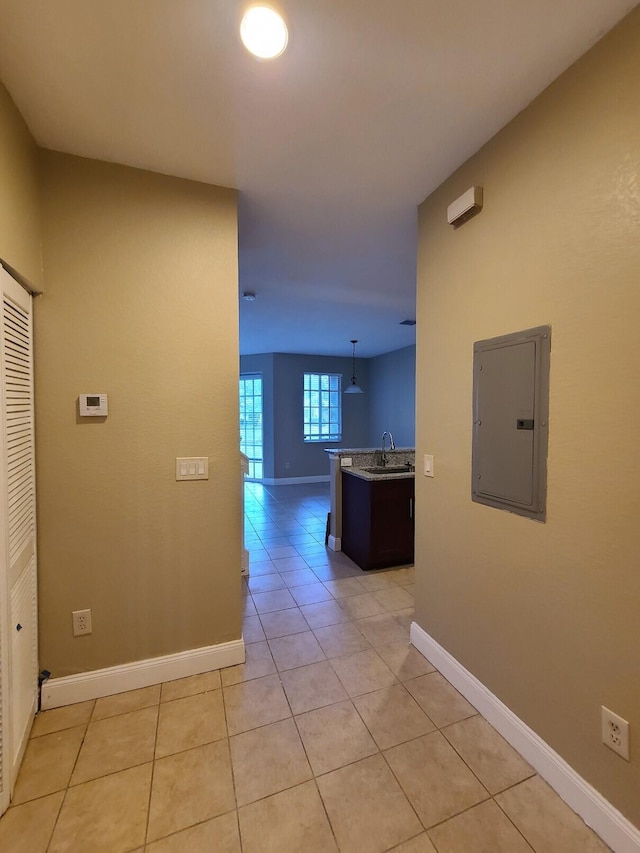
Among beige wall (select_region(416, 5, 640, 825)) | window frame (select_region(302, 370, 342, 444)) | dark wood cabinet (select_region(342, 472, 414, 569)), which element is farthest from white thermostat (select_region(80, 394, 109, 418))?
window frame (select_region(302, 370, 342, 444))

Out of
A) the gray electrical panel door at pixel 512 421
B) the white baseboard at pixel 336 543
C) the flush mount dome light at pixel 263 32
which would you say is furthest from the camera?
the white baseboard at pixel 336 543

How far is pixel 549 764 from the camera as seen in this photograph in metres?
1.39

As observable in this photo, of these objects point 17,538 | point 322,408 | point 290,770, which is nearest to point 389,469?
point 290,770

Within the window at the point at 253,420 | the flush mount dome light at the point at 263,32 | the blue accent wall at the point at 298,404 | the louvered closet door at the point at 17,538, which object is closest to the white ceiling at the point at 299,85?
the flush mount dome light at the point at 263,32

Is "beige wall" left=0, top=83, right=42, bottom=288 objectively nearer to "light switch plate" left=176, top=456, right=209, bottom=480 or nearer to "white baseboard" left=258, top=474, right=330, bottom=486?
"light switch plate" left=176, top=456, right=209, bottom=480

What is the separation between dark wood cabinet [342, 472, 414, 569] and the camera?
3262mm

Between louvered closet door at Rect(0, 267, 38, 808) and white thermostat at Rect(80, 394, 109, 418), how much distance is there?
0.66ft

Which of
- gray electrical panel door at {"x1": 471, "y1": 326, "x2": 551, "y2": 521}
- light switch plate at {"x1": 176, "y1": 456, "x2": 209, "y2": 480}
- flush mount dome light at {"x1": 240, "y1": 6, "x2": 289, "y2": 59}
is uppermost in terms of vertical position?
flush mount dome light at {"x1": 240, "y1": 6, "x2": 289, "y2": 59}

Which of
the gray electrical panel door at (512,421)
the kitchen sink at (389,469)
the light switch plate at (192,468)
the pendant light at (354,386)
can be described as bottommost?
the kitchen sink at (389,469)

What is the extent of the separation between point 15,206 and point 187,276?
70cm

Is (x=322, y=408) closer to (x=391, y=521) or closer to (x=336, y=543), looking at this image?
(x=336, y=543)

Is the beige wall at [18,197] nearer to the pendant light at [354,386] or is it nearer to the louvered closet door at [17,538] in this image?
the louvered closet door at [17,538]

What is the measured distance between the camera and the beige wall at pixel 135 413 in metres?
1.75

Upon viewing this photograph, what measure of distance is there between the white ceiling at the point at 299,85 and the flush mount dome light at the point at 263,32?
0.03m
